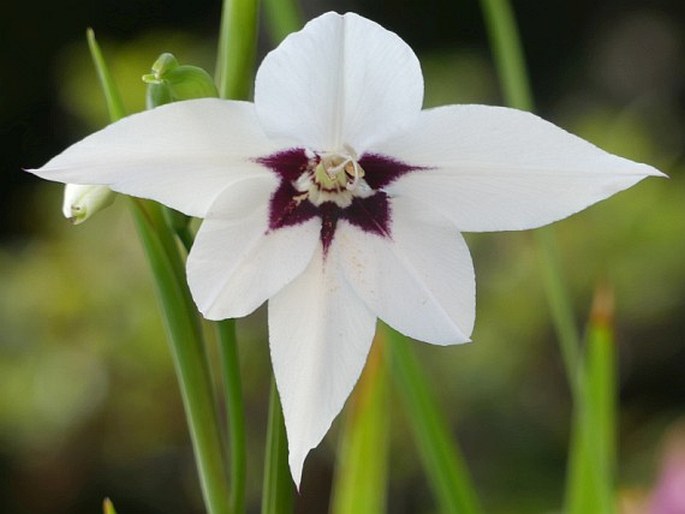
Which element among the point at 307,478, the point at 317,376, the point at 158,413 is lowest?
the point at 307,478

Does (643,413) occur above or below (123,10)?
below

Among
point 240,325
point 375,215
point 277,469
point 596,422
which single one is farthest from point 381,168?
point 240,325

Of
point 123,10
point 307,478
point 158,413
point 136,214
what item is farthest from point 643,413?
point 136,214

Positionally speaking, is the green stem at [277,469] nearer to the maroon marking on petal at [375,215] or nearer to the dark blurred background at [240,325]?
the maroon marking on petal at [375,215]

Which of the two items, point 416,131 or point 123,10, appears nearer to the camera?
point 416,131

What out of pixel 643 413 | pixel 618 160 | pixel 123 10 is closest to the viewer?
pixel 618 160

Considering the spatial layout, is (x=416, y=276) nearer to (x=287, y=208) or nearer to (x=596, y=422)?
(x=287, y=208)

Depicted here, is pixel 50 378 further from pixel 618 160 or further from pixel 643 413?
pixel 618 160
